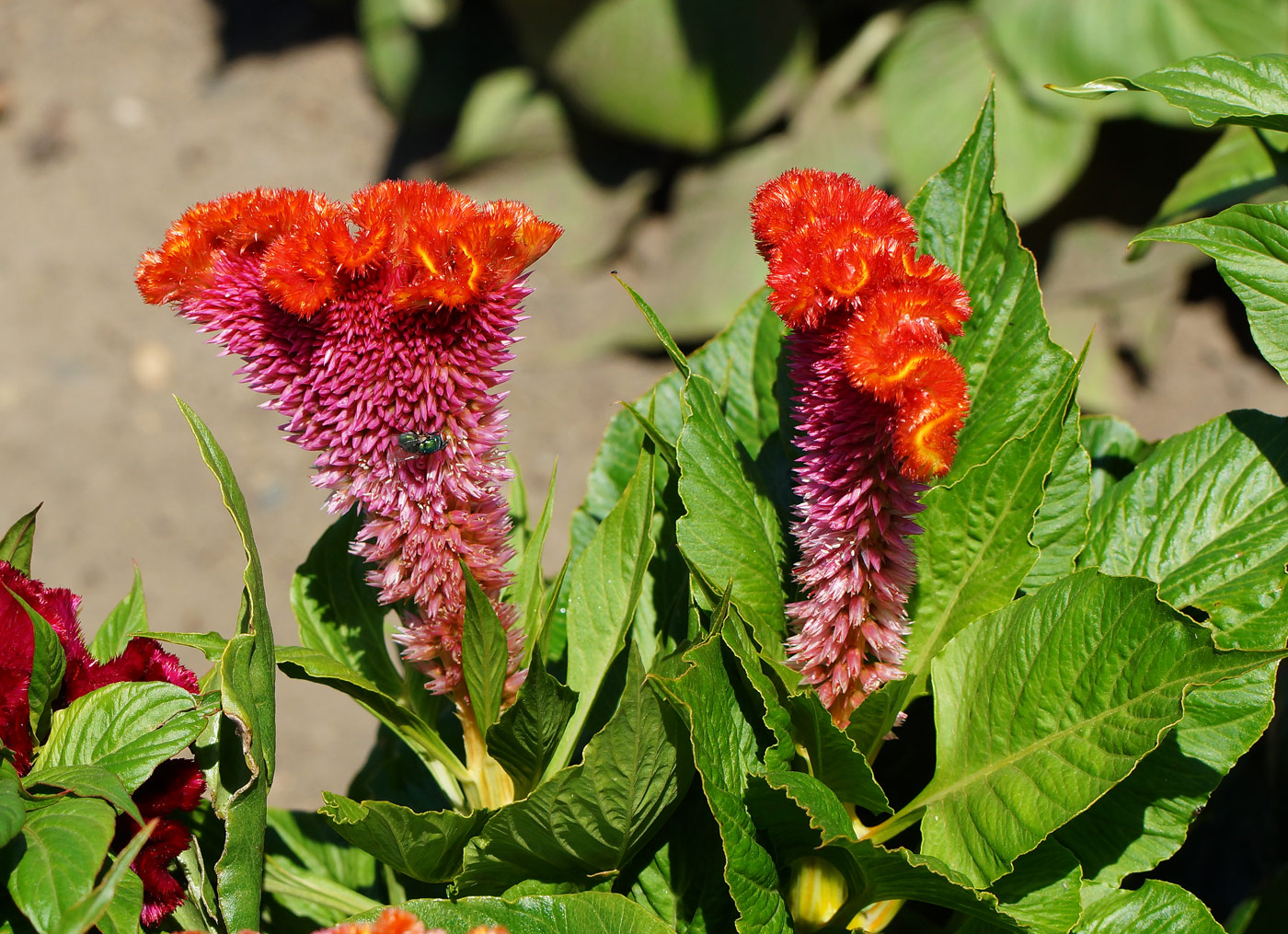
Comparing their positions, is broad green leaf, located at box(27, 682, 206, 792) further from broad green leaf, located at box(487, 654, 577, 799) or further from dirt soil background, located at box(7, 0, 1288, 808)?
dirt soil background, located at box(7, 0, 1288, 808)

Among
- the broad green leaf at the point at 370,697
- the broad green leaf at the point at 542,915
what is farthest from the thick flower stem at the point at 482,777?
the broad green leaf at the point at 542,915

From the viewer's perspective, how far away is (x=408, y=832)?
Answer: 0.80 meters

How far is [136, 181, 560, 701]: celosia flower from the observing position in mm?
727

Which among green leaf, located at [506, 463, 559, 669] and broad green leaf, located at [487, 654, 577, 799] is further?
green leaf, located at [506, 463, 559, 669]

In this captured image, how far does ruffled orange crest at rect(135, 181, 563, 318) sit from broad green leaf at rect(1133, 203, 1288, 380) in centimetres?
52

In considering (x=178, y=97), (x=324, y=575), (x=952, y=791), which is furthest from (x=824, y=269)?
(x=178, y=97)

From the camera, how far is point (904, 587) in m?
0.82

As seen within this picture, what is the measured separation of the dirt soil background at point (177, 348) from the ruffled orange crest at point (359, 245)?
2.44 meters

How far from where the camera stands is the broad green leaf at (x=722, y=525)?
834mm

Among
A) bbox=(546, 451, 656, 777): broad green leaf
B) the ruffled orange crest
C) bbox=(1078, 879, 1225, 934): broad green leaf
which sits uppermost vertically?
the ruffled orange crest

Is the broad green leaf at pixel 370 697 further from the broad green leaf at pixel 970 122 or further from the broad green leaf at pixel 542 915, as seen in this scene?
the broad green leaf at pixel 970 122

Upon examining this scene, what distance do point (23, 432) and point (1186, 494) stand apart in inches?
151

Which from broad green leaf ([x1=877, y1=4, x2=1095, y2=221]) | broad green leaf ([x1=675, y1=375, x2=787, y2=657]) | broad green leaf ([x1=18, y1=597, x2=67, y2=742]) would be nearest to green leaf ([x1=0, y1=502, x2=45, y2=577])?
broad green leaf ([x1=18, y1=597, x2=67, y2=742])

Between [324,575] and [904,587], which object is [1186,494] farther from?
[324,575]
